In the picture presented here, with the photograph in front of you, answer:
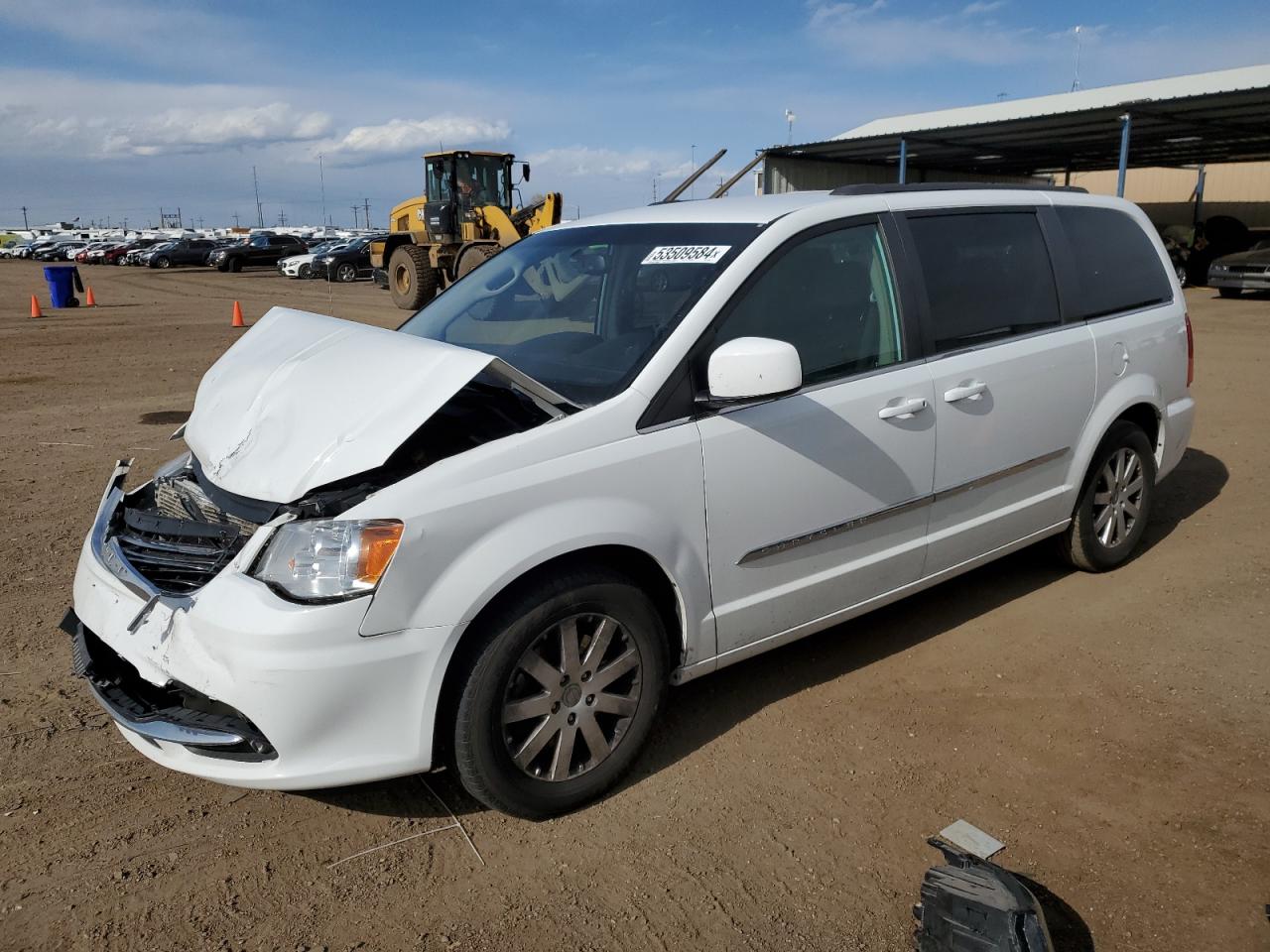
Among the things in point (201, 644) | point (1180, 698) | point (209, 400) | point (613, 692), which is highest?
point (209, 400)

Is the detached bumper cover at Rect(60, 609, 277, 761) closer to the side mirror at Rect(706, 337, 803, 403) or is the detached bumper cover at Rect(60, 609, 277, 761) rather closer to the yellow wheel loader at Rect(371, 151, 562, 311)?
the side mirror at Rect(706, 337, 803, 403)

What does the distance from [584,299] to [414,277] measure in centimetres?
1951

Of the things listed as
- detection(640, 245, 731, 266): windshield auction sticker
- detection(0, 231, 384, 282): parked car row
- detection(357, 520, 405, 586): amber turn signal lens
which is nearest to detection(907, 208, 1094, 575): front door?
detection(640, 245, 731, 266): windshield auction sticker

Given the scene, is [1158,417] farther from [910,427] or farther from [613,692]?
[613,692]

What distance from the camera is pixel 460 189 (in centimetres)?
2222

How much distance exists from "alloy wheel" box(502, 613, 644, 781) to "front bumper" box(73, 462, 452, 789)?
28 centimetres

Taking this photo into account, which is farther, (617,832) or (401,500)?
(617,832)

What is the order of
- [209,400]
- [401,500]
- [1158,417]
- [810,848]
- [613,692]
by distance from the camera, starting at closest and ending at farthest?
[401,500]
[810,848]
[613,692]
[209,400]
[1158,417]

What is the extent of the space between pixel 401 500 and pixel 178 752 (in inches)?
38.7

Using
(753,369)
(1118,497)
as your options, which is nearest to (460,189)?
(1118,497)

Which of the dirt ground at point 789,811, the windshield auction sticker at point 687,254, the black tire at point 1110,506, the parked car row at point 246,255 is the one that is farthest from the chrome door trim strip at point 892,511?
the parked car row at point 246,255

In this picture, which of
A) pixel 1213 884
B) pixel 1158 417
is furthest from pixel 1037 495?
pixel 1213 884

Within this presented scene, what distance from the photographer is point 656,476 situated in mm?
3027

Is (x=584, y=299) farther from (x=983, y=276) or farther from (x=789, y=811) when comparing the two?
(x=789, y=811)
